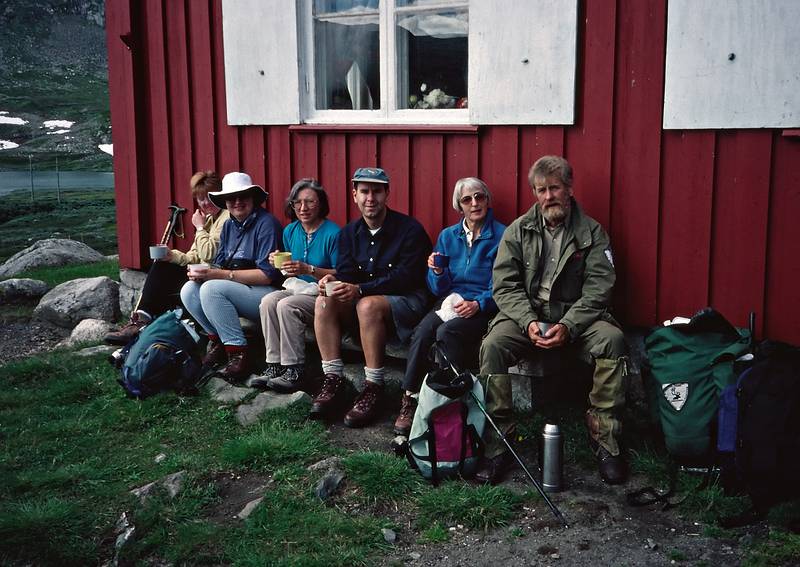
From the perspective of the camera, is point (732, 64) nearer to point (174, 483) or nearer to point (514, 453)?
point (514, 453)

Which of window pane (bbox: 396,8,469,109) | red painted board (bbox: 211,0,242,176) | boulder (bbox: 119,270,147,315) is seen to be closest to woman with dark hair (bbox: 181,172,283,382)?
red painted board (bbox: 211,0,242,176)

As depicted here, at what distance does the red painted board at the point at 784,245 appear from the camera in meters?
4.16

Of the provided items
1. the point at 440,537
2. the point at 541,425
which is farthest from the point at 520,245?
the point at 440,537

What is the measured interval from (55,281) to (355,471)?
7.76 meters

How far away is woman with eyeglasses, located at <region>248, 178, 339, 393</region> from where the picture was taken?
16.5 feet

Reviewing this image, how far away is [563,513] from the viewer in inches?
142

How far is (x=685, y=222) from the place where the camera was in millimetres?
4508

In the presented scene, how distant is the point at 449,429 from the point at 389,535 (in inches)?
26.5

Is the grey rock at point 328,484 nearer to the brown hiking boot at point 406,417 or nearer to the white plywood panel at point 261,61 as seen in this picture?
the brown hiking boot at point 406,417

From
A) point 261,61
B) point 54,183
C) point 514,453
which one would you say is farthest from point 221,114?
point 54,183

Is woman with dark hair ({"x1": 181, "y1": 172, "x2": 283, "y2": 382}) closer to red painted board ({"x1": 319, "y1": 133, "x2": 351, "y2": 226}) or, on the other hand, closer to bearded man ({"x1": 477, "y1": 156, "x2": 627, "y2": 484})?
red painted board ({"x1": 319, "y1": 133, "x2": 351, "y2": 226})

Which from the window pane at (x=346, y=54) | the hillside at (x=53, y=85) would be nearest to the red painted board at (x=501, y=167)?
the window pane at (x=346, y=54)

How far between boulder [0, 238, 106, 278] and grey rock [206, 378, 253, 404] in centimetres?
732

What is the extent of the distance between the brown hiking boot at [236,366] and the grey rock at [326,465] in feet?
4.61
